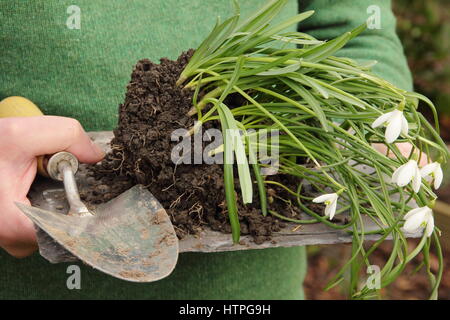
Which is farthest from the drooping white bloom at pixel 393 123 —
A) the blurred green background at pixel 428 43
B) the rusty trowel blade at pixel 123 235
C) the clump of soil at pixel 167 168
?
the blurred green background at pixel 428 43

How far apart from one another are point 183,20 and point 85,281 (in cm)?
61

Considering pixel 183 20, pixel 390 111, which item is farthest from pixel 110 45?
pixel 390 111

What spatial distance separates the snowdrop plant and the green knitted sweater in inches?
12.0

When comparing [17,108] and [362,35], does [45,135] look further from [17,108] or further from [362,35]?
[362,35]

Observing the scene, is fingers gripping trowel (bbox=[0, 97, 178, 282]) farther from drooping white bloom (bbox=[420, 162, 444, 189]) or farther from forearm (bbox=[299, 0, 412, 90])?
forearm (bbox=[299, 0, 412, 90])

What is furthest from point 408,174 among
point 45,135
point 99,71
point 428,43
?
point 428,43

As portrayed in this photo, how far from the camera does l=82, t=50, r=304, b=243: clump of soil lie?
864 mm

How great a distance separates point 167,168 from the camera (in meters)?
0.87

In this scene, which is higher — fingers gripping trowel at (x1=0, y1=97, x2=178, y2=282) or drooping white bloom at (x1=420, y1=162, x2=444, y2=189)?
drooping white bloom at (x1=420, y1=162, x2=444, y2=189)

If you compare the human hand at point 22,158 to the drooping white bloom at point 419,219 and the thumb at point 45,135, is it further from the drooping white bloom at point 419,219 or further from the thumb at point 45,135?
the drooping white bloom at point 419,219

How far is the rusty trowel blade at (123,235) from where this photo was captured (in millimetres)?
711

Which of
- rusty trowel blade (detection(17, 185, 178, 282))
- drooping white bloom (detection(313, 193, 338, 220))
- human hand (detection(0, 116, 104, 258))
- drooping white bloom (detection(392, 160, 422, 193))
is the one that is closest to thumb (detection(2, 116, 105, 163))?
human hand (detection(0, 116, 104, 258))

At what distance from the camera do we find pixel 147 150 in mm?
872

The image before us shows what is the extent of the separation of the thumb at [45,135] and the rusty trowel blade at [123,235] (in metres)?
0.13
